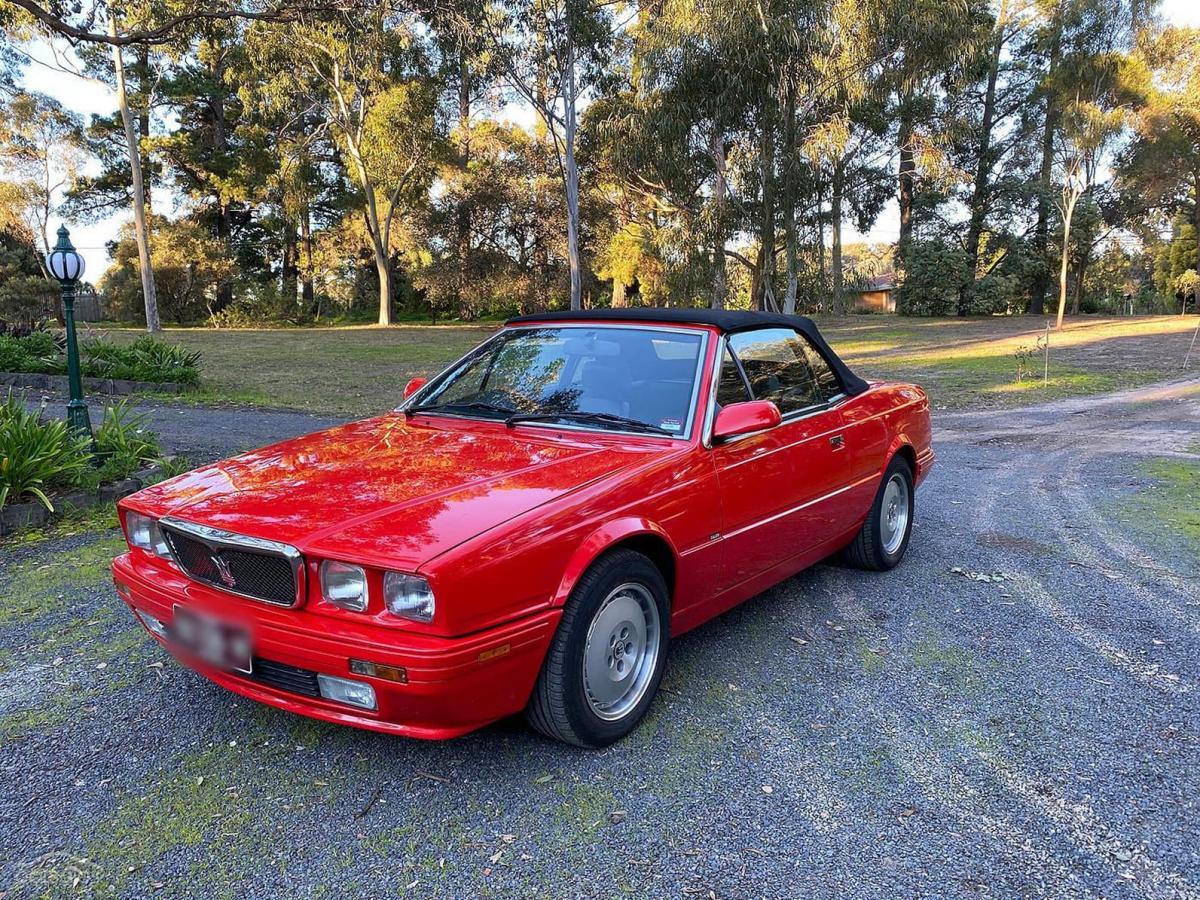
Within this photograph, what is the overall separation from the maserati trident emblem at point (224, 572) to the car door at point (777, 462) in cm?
183

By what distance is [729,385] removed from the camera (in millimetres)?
3686

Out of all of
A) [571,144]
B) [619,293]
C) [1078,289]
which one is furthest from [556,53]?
[1078,289]

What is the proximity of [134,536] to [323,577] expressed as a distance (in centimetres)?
112

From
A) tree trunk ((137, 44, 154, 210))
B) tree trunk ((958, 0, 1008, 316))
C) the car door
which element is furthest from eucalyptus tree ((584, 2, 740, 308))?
the car door

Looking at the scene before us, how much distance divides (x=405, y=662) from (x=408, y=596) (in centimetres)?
19

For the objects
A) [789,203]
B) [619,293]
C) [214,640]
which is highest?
[789,203]

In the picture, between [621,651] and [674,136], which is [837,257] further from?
[621,651]

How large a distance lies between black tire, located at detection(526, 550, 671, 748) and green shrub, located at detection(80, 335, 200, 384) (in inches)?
466

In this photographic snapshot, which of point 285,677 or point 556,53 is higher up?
point 556,53

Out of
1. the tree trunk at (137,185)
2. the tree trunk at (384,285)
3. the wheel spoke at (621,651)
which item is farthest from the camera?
the tree trunk at (384,285)

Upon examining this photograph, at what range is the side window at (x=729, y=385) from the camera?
142 inches

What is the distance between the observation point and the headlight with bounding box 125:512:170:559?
3004 mm

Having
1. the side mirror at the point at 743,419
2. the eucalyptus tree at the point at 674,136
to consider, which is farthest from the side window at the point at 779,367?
the eucalyptus tree at the point at 674,136

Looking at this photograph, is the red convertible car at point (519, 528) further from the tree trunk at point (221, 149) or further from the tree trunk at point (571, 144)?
the tree trunk at point (221, 149)
